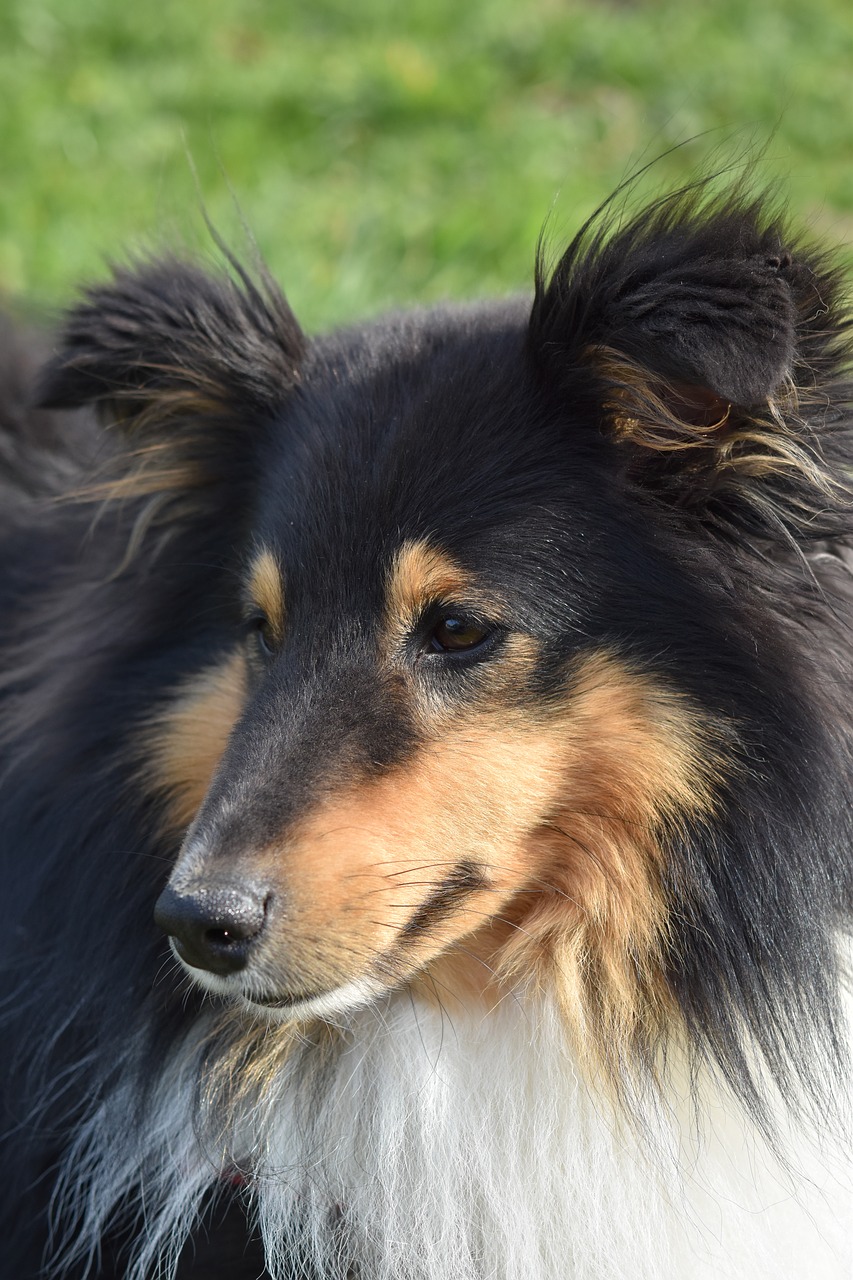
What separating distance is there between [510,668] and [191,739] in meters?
0.72

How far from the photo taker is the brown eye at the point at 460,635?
2574 mm

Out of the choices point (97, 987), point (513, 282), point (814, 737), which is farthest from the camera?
point (513, 282)

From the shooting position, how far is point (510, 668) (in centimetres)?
255

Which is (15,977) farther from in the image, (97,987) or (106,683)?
(106,683)

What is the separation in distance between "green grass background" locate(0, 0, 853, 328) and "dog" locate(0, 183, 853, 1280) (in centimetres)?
328

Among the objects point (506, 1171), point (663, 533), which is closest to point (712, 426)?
point (663, 533)

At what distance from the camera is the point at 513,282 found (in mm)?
5891

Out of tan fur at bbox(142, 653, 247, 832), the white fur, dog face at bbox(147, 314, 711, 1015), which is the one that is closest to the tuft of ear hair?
dog face at bbox(147, 314, 711, 1015)

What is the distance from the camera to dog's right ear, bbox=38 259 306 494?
2.99 m

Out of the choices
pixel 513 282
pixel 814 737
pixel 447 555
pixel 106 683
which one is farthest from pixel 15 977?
pixel 513 282

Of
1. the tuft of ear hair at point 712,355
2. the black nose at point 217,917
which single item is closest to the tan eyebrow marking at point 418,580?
the tuft of ear hair at point 712,355

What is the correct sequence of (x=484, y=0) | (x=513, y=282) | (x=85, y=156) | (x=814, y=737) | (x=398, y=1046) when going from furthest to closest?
1. (x=484, y=0)
2. (x=85, y=156)
3. (x=513, y=282)
4. (x=398, y=1046)
5. (x=814, y=737)

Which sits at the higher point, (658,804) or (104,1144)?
(658,804)

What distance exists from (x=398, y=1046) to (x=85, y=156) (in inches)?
212
